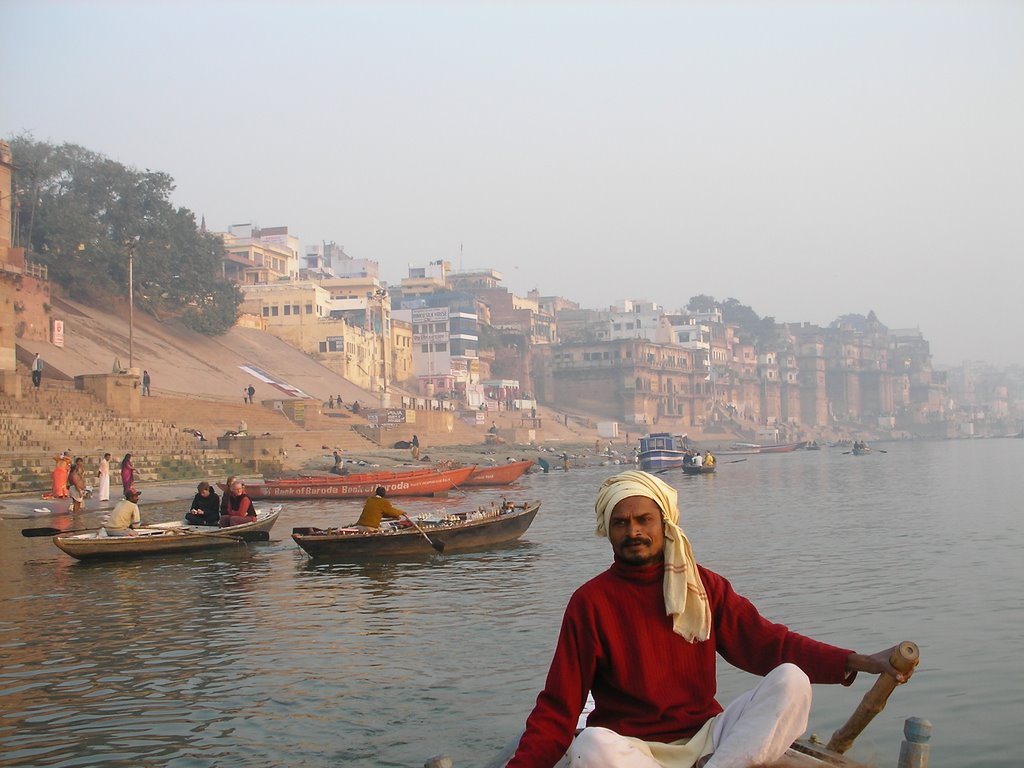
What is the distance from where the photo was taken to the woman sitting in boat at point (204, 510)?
1700cm

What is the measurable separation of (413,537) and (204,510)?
11.3ft

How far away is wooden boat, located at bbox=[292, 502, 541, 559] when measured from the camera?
1562cm

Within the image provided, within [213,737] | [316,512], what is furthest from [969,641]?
[316,512]

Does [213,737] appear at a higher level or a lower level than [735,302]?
lower

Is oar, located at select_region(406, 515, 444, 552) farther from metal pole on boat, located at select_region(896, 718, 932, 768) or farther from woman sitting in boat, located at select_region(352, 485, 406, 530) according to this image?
metal pole on boat, located at select_region(896, 718, 932, 768)

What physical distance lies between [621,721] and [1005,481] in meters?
39.6

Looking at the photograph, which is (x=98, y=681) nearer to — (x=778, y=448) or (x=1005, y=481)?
(x=1005, y=481)

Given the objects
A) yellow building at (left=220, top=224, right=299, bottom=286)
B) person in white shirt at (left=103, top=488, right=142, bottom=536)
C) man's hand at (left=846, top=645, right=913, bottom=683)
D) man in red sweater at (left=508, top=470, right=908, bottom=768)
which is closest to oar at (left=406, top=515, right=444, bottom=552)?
person in white shirt at (left=103, top=488, right=142, bottom=536)

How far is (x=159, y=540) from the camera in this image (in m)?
15.9

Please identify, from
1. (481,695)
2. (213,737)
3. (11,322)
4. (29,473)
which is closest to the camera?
(213,737)

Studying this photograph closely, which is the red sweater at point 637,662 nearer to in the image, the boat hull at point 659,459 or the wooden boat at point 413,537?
the wooden boat at point 413,537

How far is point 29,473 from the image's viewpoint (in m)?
25.3

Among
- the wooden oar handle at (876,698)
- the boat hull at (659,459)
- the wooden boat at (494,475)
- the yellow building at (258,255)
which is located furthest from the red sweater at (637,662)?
the yellow building at (258,255)

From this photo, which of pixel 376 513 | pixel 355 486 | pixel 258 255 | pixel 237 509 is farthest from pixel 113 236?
pixel 376 513
